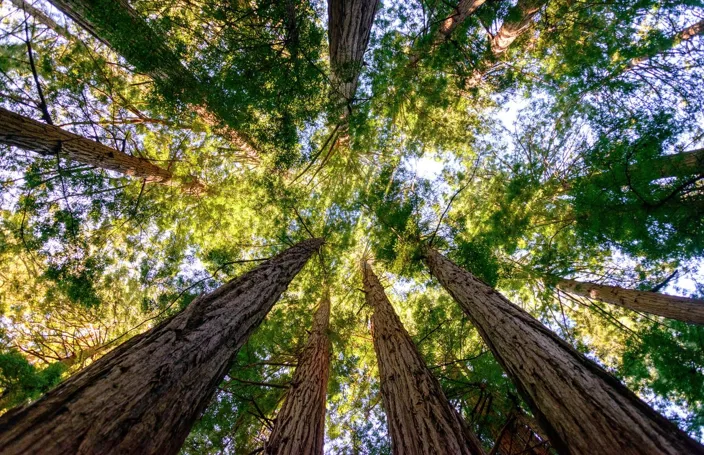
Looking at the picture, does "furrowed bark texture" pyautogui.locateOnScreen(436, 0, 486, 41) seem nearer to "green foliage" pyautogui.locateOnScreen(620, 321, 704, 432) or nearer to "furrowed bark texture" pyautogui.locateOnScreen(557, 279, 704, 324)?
"furrowed bark texture" pyautogui.locateOnScreen(557, 279, 704, 324)

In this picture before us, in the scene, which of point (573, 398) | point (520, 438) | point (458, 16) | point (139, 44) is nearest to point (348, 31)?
point (458, 16)

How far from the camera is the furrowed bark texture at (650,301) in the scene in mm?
4871

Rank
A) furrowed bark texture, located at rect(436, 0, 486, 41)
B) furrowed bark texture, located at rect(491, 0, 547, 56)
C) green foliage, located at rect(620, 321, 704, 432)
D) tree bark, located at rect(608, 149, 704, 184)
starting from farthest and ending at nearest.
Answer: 1. furrowed bark texture, located at rect(491, 0, 547, 56)
2. furrowed bark texture, located at rect(436, 0, 486, 41)
3. green foliage, located at rect(620, 321, 704, 432)
4. tree bark, located at rect(608, 149, 704, 184)

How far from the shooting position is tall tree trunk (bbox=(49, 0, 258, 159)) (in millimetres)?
4332

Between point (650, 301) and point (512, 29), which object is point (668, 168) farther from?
point (512, 29)

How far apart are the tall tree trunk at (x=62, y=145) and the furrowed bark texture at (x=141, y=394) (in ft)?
14.6

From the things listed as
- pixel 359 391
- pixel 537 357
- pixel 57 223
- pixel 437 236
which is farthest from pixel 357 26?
pixel 359 391

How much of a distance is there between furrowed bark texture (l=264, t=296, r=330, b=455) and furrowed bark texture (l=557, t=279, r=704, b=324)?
609 centimetres

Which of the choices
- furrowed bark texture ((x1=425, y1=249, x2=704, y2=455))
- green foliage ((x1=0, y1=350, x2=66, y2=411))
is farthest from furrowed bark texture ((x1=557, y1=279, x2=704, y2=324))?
green foliage ((x1=0, y1=350, x2=66, y2=411))

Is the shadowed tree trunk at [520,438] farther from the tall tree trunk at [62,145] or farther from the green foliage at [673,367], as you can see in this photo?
the tall tree trunk at [62,145]

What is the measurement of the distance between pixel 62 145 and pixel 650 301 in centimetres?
1087

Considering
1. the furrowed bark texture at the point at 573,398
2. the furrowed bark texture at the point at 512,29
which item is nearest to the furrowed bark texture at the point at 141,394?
the furrowed bark texture at the point at 573,398

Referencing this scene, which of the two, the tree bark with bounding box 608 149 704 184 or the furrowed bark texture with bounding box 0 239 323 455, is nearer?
the furrowed bark texture with bounding box 0 239 323 455

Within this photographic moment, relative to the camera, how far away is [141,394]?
4.56 ft
